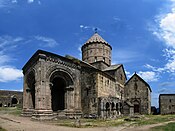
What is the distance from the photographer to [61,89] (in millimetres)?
32781

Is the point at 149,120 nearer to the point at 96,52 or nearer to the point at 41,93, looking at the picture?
the point at 41,93

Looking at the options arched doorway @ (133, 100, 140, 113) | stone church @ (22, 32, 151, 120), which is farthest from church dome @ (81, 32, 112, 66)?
arched doorway @ (133, 100, 140, 113)

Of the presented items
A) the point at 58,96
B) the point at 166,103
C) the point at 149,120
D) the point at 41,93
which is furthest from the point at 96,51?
the point at 41,93

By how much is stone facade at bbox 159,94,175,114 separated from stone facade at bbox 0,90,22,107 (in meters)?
33.4

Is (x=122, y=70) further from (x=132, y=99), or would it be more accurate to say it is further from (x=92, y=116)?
(x=92, y=116)

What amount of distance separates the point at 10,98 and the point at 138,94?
3249 centimetres

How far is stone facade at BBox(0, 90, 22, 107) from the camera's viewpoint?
→ 173 feet

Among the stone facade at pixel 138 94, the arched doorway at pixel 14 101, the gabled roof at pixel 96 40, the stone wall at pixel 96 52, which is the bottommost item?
the arched doorway at pixel 14 101

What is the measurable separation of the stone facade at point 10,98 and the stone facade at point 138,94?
27.7m

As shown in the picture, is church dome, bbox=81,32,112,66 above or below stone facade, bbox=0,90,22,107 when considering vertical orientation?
above

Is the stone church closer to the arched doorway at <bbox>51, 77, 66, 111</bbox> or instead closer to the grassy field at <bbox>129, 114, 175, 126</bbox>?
the arched doorway at <bbox>51, 77, 66, 111</bbox>

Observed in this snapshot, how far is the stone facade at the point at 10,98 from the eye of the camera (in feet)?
173

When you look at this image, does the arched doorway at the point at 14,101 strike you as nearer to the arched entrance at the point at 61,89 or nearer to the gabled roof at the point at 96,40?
the gabled roof at the point at 96,40

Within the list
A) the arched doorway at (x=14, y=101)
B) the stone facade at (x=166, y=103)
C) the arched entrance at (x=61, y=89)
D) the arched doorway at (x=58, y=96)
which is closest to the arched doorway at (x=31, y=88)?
the arched doorway at (x=58, y=96)
